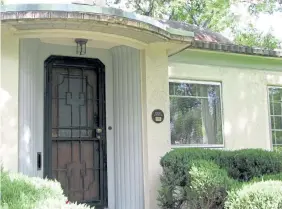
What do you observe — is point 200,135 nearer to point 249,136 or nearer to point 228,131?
point 228,131

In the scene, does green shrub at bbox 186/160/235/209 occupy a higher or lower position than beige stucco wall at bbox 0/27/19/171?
lower

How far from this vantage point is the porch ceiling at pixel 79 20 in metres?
5.73

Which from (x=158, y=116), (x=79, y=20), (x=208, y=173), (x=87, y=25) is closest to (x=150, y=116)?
(x=158, y=116)

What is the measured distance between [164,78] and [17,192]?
164 inches

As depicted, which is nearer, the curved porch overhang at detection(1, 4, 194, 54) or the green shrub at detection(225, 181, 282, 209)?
the green shrub at detection(225, 181, 282, 209)

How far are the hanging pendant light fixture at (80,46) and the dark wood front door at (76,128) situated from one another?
7.5 inches

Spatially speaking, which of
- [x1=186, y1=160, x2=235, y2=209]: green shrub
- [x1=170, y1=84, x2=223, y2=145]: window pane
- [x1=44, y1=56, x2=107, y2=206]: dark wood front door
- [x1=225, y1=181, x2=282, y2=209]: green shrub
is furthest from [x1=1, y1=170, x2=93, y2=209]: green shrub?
[x1=170, y1=84, x2=223, y2=145]: window pane

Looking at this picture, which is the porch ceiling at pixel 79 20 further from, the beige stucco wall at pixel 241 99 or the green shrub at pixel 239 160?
the green shrub at pixel 239 160

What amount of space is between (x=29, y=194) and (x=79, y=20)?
290 centimetres

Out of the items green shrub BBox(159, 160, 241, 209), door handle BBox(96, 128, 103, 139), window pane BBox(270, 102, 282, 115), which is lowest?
green shrub BBox(159, 160, 241, 209)

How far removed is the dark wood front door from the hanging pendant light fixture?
19 cm

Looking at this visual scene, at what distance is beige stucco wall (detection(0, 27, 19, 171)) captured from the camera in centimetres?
618

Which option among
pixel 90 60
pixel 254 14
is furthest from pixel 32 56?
pixel 254 14

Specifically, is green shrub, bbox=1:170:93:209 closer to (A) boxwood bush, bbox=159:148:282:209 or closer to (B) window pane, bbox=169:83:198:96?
(A) boxwood bush, bbox=159:148:282:209
